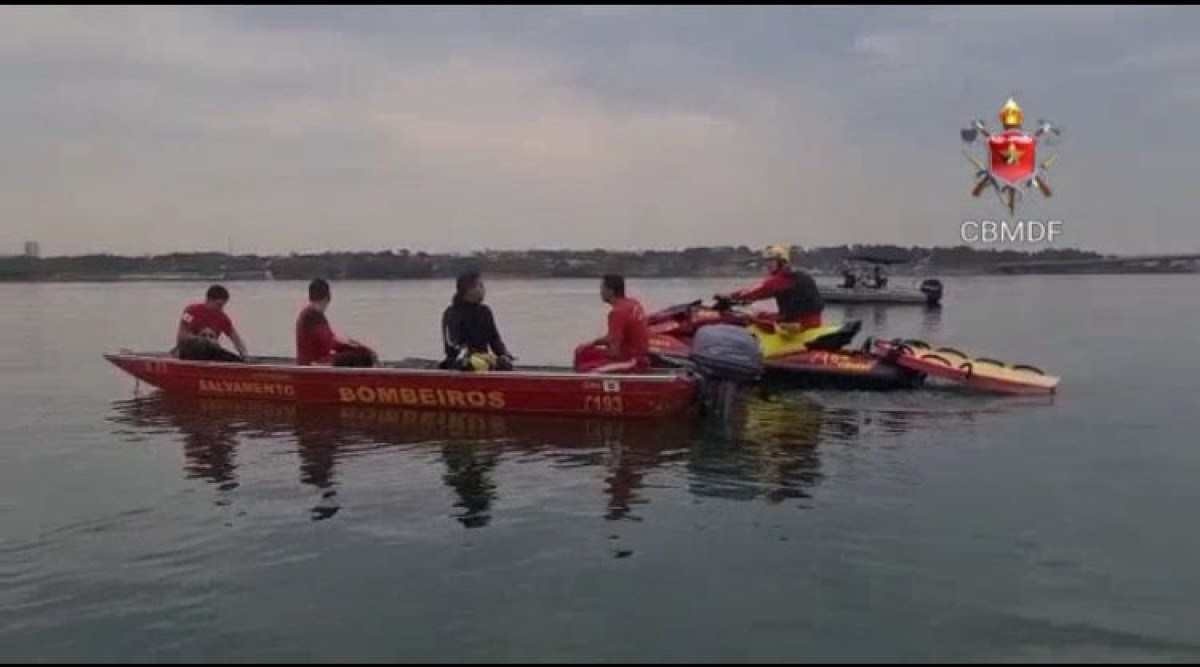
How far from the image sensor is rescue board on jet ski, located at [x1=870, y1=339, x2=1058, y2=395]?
16203mm

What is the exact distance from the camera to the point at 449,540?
8.20 m

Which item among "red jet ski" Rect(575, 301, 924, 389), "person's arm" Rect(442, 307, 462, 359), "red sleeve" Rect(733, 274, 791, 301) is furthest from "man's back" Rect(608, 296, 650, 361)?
"red sleeve" Rect(733, 274, 791, 301)

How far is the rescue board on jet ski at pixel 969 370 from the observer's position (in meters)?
16.2

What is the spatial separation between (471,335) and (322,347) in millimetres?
2701

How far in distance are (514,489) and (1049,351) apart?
19237 millimetres

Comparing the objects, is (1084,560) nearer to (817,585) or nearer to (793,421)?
(817,585)

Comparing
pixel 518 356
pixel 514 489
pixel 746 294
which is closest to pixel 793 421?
Result: pixel 746 294

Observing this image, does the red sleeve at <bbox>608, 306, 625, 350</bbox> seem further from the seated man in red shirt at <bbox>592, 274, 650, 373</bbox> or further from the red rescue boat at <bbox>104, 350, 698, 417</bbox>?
the red rescue boat at <bbox>104, 350, 698, 417</bbox>

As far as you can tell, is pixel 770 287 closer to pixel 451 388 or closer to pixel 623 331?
pixel 623 331

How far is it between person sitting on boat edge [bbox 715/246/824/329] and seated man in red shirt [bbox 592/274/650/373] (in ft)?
12.4

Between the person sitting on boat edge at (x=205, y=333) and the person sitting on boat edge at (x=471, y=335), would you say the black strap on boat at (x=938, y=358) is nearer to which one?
→ the person sitting on boat edge at (x=471, y=335)

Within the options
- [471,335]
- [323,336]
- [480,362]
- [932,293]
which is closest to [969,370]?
[480,362]

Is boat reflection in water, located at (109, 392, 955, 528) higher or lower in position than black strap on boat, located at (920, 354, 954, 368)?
lower

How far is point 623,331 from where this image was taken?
13.2 m
